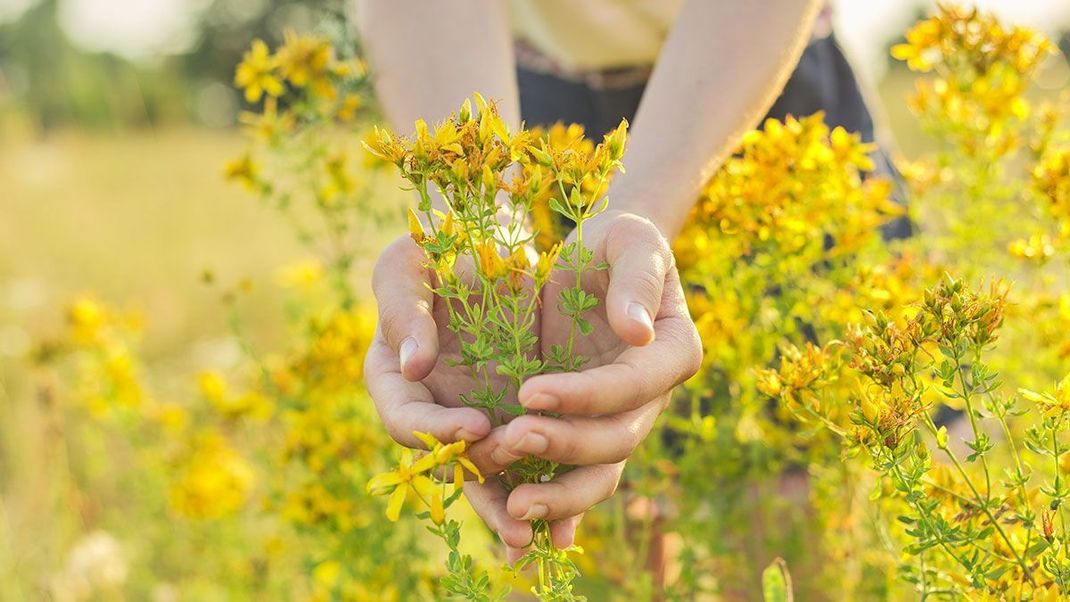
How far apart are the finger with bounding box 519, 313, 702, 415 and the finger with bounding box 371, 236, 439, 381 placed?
131 millimetres

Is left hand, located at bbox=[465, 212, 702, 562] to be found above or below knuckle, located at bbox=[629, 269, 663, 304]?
below

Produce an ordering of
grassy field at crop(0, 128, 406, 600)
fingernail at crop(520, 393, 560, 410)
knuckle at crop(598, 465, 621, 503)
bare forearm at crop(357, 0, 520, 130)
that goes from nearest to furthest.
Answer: fingernail at crop(520, 393, 560, 410) → knuckle at crop(598, 465, 621, 503) → bare forearm at crop(357, 0, 520, 130) → grassy field at crop(0, 128, 406, 600)

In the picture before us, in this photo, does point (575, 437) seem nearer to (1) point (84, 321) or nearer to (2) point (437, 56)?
(2) point (437, 56)

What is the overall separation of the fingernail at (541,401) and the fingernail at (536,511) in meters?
0.11

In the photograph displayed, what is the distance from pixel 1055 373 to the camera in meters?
1.55

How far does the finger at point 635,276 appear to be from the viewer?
0.94m

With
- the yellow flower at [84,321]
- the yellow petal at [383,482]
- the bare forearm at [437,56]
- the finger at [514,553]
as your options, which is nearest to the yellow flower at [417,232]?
the yellow petal at [383,482]

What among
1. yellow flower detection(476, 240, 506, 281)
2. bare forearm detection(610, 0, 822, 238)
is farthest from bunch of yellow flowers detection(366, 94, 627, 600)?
bare forearm detection(610, 0, 822, 238)

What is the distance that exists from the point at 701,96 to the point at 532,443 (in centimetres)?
58

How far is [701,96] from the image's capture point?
1.30 metres

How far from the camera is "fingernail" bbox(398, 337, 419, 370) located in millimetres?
986

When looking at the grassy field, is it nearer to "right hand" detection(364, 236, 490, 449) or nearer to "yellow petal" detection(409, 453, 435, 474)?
"right hand" detection(364, 236, 490, 449)

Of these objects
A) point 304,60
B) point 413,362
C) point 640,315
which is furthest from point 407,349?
point 304,60

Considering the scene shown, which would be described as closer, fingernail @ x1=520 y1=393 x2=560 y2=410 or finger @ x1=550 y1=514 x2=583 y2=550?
fingernail @ x1=520 y1=393 x2=560 y2=410
